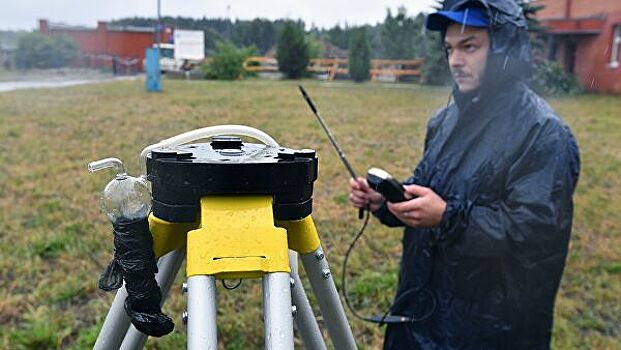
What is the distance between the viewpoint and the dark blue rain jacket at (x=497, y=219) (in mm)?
1225

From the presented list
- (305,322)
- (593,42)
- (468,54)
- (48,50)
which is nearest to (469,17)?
(468,54)

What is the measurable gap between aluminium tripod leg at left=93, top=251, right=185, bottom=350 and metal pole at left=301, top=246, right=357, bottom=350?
0.49 feet

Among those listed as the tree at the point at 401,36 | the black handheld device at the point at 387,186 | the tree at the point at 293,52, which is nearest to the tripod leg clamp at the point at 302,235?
the black handheld device at the point at 387,186

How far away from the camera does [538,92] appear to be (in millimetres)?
1463

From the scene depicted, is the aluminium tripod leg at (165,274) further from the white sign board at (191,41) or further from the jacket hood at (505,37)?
the white sign board at (191,41)

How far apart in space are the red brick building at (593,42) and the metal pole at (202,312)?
1.21m

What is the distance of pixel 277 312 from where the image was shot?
0.49m

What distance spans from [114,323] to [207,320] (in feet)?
0.78

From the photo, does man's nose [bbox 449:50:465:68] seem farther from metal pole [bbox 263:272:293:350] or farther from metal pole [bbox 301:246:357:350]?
metal pole [bbox 263:272:293:350]

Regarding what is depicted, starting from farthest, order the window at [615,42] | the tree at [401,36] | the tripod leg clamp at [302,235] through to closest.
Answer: the tree at [401,36] → the window at [615,42] → the tripod leg clamp at [302,235]

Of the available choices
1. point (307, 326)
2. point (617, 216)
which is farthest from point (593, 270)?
point (307, 326)

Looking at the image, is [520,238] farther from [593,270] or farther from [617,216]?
[617,216]

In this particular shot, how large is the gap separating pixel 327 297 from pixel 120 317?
9.9 inches

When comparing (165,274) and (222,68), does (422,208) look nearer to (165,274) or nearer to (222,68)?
(165,274)
